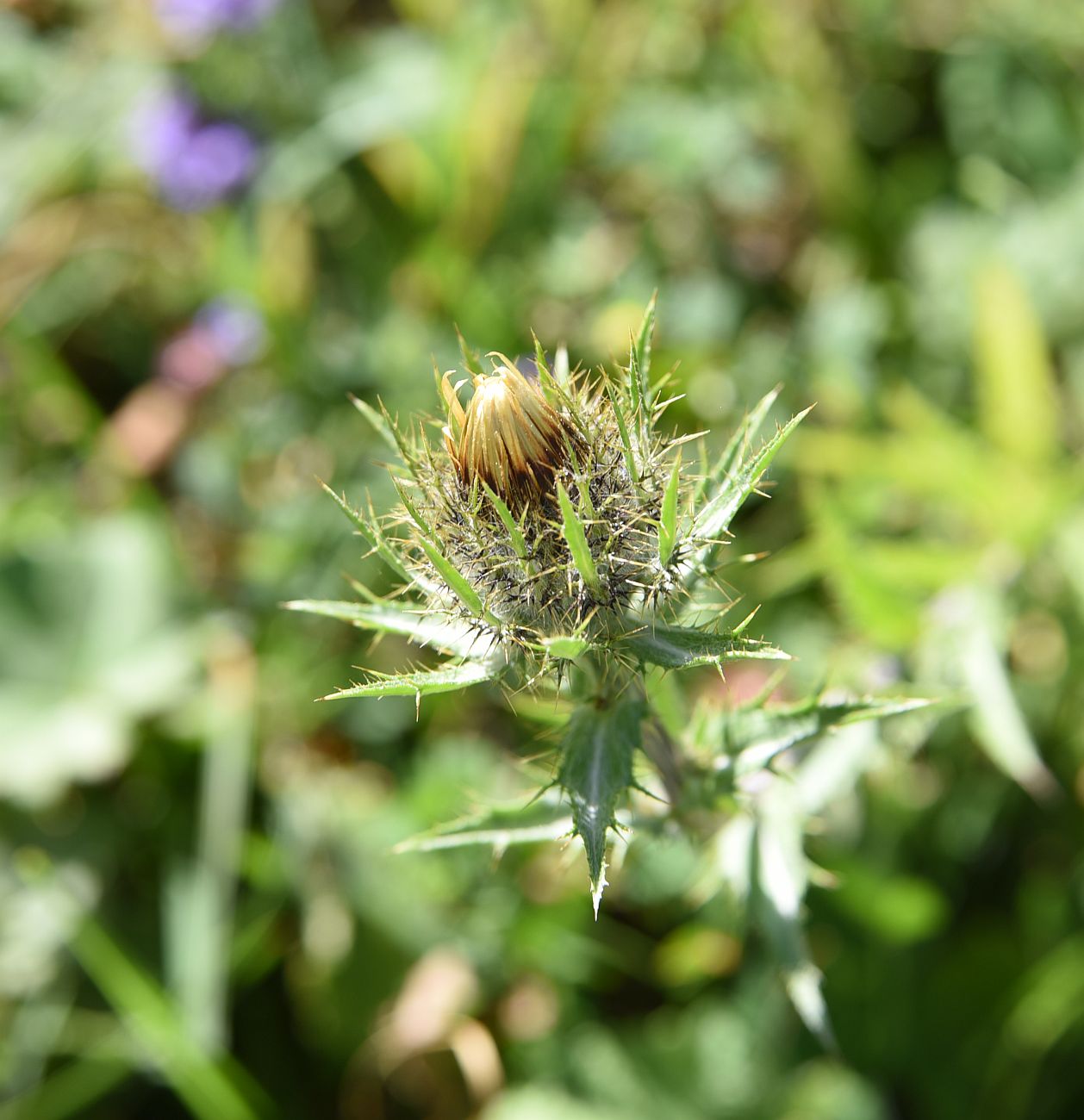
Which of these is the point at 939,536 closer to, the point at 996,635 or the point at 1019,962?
the point at 996,635

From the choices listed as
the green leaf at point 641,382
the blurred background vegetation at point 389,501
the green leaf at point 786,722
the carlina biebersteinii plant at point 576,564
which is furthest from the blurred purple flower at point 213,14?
the green leaf at point 786,722

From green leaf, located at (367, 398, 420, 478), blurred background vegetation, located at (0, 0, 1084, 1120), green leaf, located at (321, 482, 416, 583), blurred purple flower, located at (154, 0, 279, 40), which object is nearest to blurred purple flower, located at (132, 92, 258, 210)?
blurred background vegetation, located at (0, 0, 1084, 1120)

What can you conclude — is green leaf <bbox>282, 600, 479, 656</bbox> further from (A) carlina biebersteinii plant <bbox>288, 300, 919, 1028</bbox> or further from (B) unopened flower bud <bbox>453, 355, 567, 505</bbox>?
(B) unopened flower bud <bbox>453, 355, 567, 505</bbox>

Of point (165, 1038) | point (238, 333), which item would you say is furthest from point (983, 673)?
point (238, 333)

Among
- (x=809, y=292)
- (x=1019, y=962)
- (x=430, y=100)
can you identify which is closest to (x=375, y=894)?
(x=1019, y=962)

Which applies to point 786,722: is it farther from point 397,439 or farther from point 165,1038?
point 165,1038

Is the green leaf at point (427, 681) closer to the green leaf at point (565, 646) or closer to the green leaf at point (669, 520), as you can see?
the green leaf at point (565, 646)
